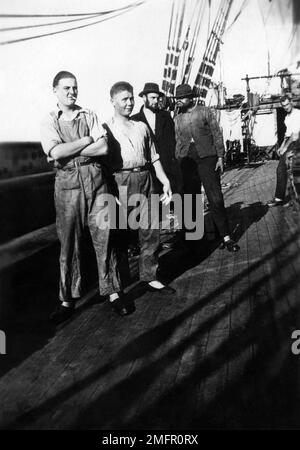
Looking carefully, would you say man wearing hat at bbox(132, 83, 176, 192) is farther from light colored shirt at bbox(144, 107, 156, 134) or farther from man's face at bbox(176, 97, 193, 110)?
man's face at bbox(176, 97, 193, 110)

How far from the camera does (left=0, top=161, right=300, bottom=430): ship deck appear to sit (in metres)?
2.01

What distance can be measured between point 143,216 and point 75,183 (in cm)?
68

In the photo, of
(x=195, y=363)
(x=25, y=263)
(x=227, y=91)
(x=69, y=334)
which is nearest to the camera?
(x=195, y=363)

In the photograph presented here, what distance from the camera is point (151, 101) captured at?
512 centimetres

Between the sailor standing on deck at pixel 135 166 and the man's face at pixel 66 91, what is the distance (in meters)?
0.39

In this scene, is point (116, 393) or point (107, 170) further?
point (107, 170)

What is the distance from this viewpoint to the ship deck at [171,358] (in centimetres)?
201

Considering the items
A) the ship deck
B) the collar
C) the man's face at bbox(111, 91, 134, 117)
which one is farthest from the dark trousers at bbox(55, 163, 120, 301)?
the man's face at bbox(111, 91, 134, 117)

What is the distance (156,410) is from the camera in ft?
6.64

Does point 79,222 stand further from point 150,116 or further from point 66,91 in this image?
point 150,116

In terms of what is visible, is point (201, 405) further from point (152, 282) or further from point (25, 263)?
point (25, 263)

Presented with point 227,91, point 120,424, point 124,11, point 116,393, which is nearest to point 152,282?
point 116,393

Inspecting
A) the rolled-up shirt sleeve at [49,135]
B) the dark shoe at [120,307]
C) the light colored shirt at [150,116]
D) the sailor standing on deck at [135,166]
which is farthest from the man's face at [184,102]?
the dark shoe at [120,307]

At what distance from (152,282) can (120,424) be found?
5.98ft
